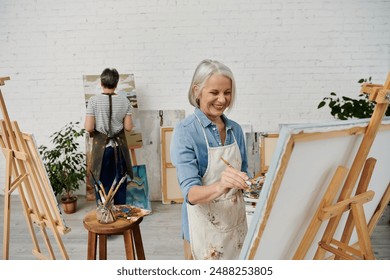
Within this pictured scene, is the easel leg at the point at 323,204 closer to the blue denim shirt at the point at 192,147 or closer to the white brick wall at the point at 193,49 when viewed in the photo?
the blue denim shirt at the point at 192,147

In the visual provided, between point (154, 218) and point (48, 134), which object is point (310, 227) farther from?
point (48, 134)

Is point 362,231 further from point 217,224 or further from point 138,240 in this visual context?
point 138,240

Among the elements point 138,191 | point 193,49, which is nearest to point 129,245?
point 138,191

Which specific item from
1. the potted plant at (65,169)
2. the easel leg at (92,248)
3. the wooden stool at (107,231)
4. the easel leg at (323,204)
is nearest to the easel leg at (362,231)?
the easel leg at (323,204)

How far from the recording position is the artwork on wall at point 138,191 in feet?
13.8

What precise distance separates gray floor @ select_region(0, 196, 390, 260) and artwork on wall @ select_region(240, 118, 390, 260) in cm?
204

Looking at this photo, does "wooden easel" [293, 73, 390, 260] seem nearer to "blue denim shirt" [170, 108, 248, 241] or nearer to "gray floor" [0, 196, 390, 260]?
"blue denim shirt" [170, 108, 248, 241]

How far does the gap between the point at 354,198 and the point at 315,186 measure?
0.51ft

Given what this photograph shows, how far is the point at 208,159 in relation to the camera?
1590 millimetres

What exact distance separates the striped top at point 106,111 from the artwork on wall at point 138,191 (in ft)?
2.58

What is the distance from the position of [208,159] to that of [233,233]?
14.1 inches

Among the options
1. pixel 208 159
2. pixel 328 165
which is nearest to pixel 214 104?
pixel 208 159
